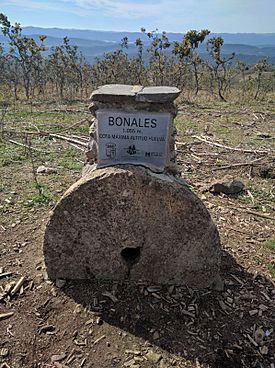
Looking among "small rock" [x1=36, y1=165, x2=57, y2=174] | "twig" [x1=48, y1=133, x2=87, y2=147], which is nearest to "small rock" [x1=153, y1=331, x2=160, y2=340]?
"small rock" [x1=36, y1=165, x2=57, y2=174]

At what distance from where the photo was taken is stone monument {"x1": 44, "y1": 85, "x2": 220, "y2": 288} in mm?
3432

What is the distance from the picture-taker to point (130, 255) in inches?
150

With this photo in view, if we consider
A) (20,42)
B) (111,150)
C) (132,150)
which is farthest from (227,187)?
(20,42)

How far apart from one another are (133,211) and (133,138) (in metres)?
0.75

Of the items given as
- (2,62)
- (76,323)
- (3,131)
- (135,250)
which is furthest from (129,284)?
(2,62)

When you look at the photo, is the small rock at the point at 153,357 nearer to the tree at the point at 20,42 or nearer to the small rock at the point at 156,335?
the small rock at the point at 156,335

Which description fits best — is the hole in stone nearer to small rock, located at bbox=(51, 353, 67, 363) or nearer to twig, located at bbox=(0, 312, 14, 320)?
small rock, located at bbox=(51, 353, 67, 363)

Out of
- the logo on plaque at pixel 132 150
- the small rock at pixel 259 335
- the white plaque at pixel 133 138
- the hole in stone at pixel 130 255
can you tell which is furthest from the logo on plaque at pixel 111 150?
the small rock at pixel 259 335

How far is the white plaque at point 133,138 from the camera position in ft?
11.3

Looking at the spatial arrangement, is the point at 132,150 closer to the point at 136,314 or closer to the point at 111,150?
the point at 111,150

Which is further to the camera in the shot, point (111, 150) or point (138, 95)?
point (111, 150)

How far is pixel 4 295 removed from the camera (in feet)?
12.2

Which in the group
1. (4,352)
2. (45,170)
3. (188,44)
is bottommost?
(4,352)

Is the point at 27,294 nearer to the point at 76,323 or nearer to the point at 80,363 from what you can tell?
the point at 76,323
